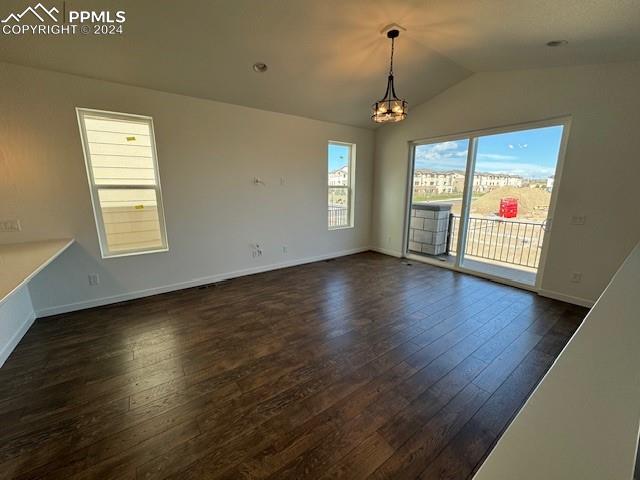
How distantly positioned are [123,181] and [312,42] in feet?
9.20

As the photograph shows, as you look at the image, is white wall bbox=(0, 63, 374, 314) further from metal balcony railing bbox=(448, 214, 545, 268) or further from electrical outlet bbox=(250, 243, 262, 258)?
metal balcony railing bbox=(448, 214, 545, 268)

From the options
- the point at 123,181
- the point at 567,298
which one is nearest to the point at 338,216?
the point at 123,181

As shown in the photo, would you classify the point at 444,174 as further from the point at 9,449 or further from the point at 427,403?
the point at 9,449

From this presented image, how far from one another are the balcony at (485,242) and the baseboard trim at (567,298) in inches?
17.4

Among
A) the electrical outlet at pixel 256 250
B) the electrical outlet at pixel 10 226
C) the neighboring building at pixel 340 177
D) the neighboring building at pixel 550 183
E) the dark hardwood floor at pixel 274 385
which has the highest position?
the neighboring building at pixel 340 177

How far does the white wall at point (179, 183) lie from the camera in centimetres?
271

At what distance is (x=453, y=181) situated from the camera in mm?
4602

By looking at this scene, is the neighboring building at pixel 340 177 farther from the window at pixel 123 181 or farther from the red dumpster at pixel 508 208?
the window at pixel 123 181

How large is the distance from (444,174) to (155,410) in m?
5.07

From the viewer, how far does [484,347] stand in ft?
7.87

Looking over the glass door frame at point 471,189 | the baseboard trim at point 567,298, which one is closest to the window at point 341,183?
the glass door frame at point 471,189

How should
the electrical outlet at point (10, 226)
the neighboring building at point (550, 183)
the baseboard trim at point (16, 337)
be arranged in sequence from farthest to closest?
the neighboring building at point (550, 183), the electrical outlet at point (10, 226), the baseboard trim at point (16, 337)

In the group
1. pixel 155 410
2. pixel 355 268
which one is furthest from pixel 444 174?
pixel 155 410

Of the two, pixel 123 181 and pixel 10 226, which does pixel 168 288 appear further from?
pixel 10 226
